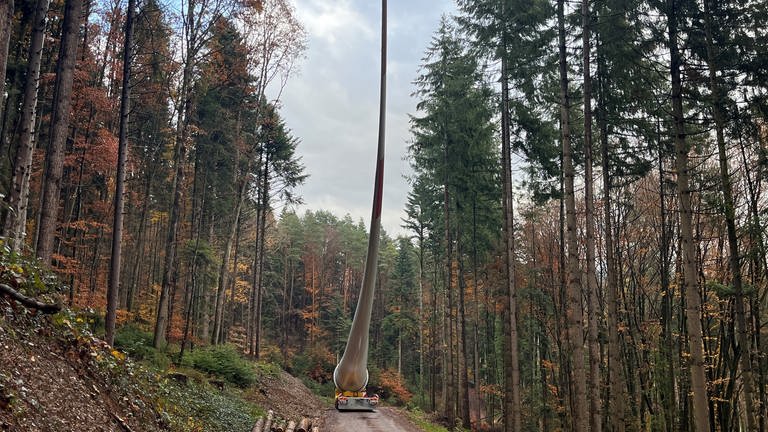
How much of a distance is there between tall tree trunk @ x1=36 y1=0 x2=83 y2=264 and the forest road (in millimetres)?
8492

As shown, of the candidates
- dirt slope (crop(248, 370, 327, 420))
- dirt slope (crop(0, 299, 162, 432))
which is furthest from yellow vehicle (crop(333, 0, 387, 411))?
dirt slope (crop(0, 299, 162, 432))

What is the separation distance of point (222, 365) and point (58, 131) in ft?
32.1

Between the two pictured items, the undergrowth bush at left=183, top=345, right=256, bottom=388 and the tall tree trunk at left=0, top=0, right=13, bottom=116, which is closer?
the tall tree trunk at left=0, top=0, right=13, bottom=116

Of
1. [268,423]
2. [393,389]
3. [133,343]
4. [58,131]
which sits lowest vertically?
[393,389]

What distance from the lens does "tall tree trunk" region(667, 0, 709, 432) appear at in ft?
27.2

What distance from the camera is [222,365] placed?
54.0ft

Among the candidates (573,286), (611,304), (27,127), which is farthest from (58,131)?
(611,304)

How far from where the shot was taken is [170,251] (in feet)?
49.3

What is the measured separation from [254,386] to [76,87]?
1162 cm

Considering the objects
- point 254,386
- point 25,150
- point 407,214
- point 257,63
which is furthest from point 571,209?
point 407,214

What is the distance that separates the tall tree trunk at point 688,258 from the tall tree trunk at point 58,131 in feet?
37.8

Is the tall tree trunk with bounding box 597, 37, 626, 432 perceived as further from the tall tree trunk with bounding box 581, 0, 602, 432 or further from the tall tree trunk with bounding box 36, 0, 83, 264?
the tall tree trunk with bounding box 36, 0, 83, 264

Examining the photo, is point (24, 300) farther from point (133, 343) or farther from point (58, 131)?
point (133, 343)

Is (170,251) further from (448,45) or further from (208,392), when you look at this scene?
(448,45)
